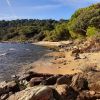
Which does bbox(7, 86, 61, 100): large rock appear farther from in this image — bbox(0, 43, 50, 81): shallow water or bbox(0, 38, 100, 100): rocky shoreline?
bbox(0, 43, 50, 81): shallow water

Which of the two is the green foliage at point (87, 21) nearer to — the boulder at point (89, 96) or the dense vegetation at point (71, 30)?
the dense vegetation at point (71, 30)

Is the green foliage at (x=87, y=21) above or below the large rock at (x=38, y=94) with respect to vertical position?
above

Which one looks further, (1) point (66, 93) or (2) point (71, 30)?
(2) point (71, 30)

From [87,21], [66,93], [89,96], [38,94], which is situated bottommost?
[89,96]

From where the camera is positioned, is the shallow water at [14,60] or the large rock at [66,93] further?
the shallow water at [14,60]

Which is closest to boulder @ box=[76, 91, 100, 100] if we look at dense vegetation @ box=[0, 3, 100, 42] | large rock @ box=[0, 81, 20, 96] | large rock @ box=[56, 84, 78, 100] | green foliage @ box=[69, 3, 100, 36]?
large rock @ box=[56, 84, 78, 100]

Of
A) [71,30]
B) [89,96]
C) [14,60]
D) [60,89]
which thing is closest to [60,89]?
[60,89]

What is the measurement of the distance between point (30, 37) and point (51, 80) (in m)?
142

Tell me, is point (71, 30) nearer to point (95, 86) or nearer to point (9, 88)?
point (9, 88)

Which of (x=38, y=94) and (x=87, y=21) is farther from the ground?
(x=87, y=21)

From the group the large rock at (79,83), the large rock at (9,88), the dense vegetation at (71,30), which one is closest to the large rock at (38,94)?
the large rock at (79,83)

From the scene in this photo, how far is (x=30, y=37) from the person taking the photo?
166m

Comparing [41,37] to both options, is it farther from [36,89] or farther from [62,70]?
[36,89]

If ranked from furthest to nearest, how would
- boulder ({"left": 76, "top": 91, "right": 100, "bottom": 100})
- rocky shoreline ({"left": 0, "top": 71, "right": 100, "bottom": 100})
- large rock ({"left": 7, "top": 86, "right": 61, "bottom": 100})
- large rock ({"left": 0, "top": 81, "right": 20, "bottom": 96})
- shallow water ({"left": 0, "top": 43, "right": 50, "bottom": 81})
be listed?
shallow water ({"left": 0, "top": 43, "right": 50, "bottom": 81}) < large rock ({"left": 0, "top": 81, "right": 20, "bottom": 96}) < boulder ({"left": 76, "top": 91, "right": 100, "bottom": 100}) < rocky shoreline ({"left": 0, "top": 71, "right": 100, "bottom": 100}) < large rock ({"left": 7, "top": 86, "right": 61, "bottom": 100})
